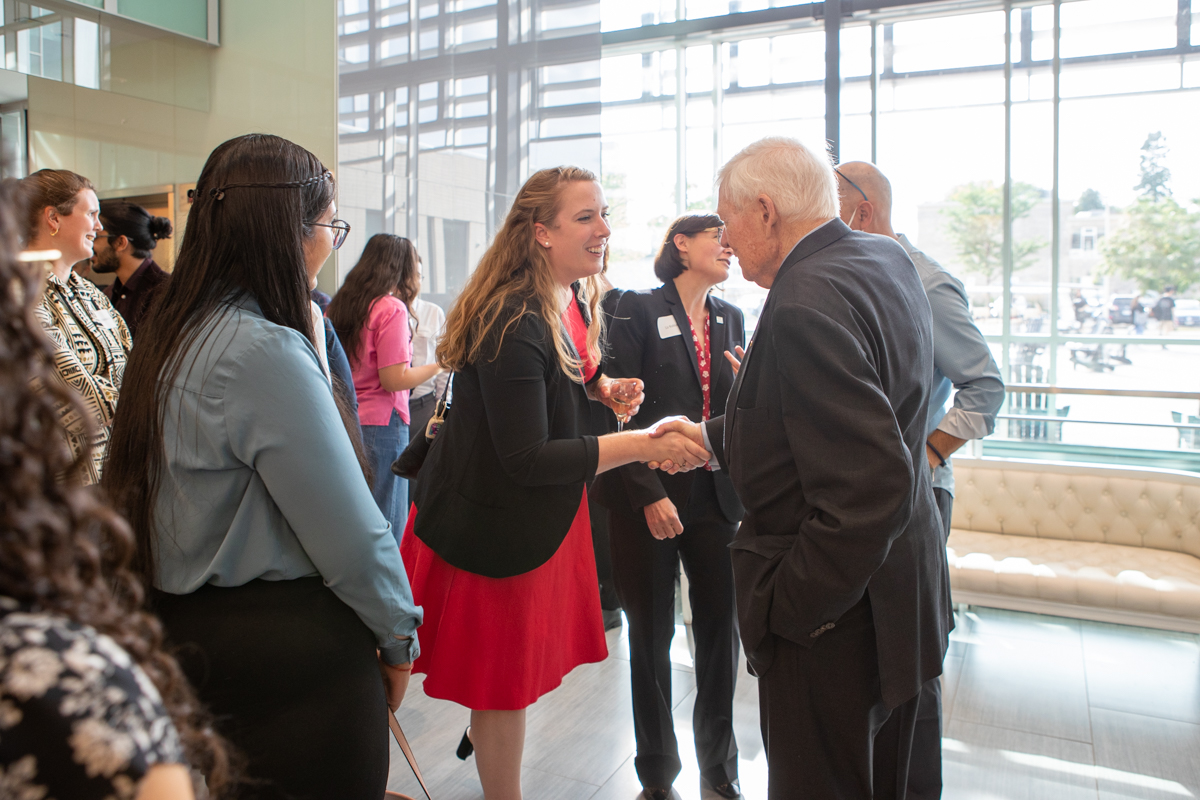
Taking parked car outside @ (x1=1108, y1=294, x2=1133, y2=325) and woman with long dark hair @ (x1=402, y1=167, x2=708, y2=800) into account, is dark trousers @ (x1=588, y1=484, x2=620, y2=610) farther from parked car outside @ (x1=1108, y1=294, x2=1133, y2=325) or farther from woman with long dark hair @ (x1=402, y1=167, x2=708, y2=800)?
parked car outside @ (x1=1108, y1=294, x2=1133, y2=325)

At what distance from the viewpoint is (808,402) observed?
1.39 metres

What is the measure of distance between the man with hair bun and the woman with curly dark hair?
3.60 m

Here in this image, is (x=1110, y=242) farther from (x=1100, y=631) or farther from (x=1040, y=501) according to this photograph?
(x=1100, y=631)

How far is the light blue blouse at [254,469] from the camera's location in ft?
3.88

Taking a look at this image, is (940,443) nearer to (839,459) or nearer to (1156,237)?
(839,459)

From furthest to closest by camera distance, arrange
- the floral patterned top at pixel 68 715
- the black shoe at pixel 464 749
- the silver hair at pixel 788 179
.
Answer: the black shoe at pixel 464 749
the silver hair at pixel 788 179
the floral patterned top at pixel 68 715

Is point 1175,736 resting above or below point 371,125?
below

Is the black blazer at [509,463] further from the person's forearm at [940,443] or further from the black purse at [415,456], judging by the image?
the person's forearm at [940,443]

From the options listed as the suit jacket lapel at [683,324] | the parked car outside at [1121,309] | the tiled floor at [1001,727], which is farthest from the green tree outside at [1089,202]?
the suit jacket lapel at [683,324]

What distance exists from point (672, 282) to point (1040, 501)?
2707mm

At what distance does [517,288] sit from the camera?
195 centimetres

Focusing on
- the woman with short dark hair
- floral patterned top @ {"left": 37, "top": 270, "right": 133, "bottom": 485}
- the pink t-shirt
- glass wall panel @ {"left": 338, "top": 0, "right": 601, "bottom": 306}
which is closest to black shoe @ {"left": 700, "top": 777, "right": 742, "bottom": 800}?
the woman with short dark hair

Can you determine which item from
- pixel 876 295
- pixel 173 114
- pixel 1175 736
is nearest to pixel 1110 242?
pixel 1175 736

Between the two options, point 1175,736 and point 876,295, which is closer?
point 876,295
